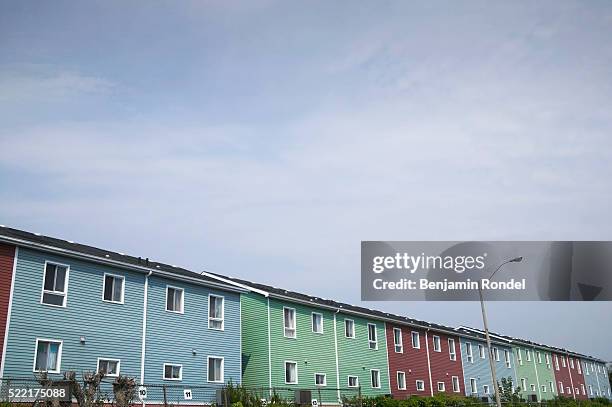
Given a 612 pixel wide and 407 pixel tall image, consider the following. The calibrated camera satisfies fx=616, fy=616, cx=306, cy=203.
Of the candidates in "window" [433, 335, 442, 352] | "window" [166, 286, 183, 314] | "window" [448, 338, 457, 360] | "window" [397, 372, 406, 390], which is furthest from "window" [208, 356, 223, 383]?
"window" [448, 338, 457, 360]

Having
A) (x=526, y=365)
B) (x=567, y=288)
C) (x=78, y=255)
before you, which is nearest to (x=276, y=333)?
(x=78, y=255)

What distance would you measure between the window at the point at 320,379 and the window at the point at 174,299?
1181 centimetres

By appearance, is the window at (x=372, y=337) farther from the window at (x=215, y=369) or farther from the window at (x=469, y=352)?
the window at (x=469, y=352)

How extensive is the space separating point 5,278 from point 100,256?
433cm

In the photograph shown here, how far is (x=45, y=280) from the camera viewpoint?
24.8 m

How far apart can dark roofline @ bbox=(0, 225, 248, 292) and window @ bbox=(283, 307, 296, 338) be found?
4.24 meters

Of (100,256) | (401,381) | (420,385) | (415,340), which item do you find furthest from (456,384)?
(100,256)

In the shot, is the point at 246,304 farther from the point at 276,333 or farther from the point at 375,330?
the point at 375,330

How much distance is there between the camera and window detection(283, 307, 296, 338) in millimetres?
37219

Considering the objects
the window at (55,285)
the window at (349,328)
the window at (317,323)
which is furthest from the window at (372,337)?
the window at (55,285)

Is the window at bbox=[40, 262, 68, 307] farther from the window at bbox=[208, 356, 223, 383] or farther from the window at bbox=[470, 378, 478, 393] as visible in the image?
the window at bbox=[470, 378, 478, 393]

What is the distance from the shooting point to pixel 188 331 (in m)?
30.5

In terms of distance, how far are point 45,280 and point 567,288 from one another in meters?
28.2

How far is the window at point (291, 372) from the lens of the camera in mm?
36219
